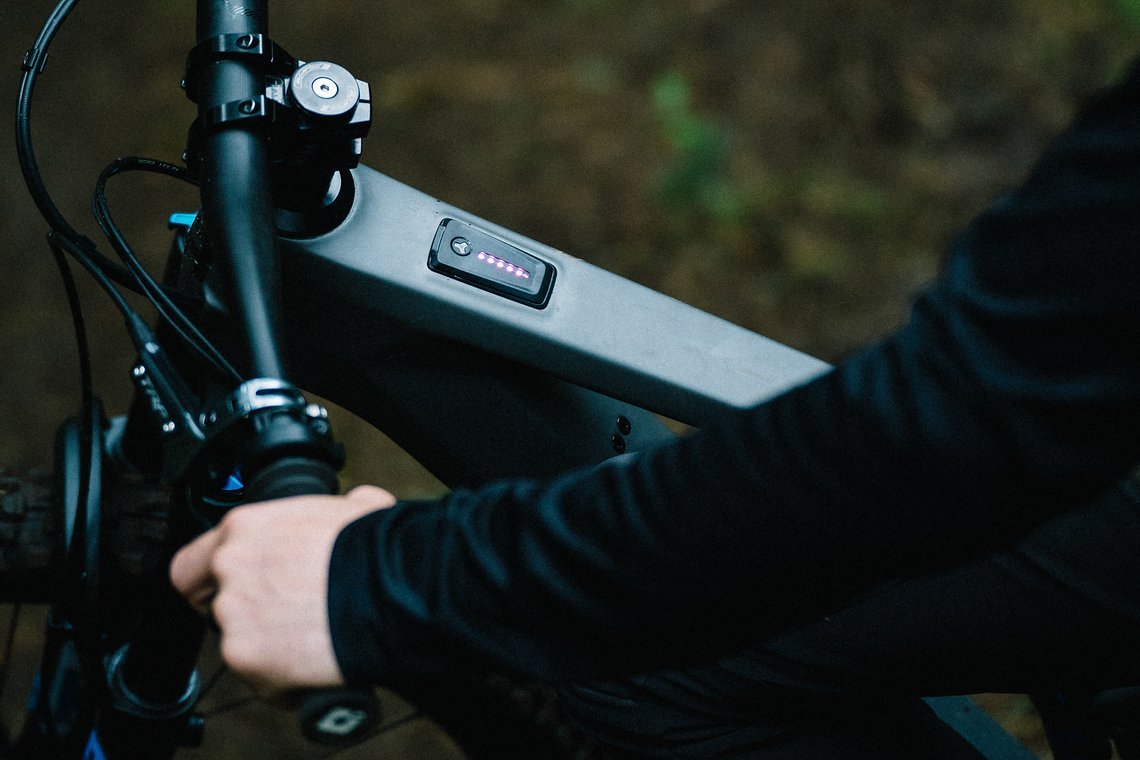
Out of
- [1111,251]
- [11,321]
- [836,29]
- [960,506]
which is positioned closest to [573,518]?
[960,506]

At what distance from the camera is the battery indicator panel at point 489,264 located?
39.4 inches

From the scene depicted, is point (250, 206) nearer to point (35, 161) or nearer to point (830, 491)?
point (35, 161)

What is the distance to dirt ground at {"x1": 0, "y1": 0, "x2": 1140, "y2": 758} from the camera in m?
2.85

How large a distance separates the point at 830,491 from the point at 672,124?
269 centimetres

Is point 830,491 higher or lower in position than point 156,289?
lower

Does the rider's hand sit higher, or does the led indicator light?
the led indicator light

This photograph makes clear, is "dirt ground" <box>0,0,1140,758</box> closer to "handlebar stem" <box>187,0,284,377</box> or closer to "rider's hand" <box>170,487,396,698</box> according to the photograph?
"handlebar stem" <box>187,0,284,377</box>

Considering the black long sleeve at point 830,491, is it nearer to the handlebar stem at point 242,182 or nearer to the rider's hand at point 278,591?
the rider's hand at point 278,591

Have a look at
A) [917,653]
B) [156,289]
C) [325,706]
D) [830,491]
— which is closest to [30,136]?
[156,289]

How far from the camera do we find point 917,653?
95 centimetres

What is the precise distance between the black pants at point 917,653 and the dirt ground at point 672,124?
→ 1.66 metres

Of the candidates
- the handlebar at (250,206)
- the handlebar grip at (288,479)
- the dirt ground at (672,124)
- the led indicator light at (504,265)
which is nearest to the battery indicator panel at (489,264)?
the led indicator light at (504,265)

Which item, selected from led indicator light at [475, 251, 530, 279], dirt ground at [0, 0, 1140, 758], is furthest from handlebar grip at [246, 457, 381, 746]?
dirt ground at [0, 0, 1140, 758]

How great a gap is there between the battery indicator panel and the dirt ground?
61.0 inches
